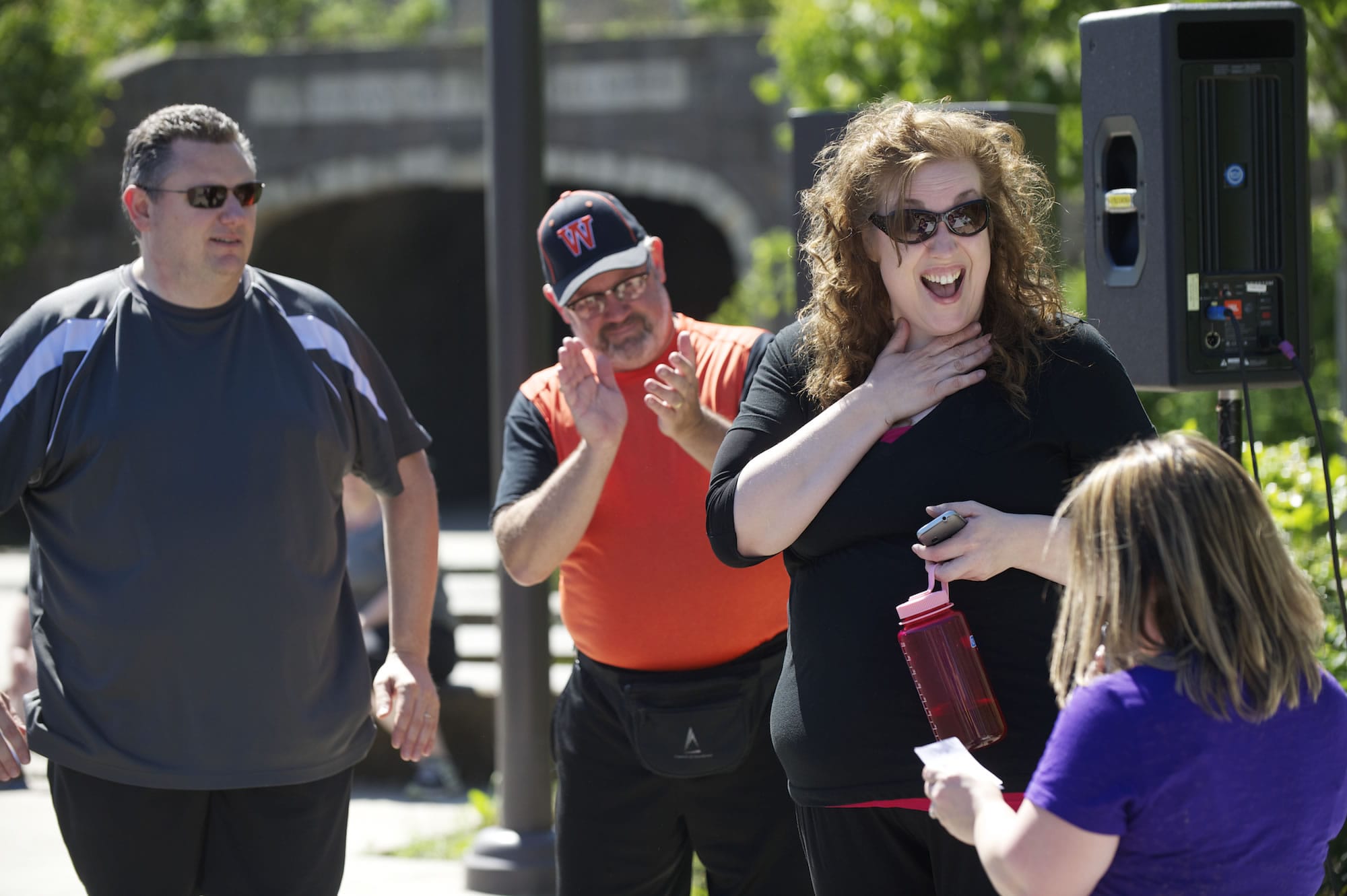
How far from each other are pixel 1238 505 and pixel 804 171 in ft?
8.02

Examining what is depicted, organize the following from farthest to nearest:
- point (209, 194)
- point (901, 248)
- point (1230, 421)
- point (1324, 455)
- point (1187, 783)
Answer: point (1230, 421)
point (1324, 455)
point (209, 194)
point (901, 248)
point (1187, 783)

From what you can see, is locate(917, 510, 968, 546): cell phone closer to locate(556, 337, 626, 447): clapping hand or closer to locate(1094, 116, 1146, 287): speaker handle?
locate(556, 337, 626, 447): clapping hand

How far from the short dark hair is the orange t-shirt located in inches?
34.7

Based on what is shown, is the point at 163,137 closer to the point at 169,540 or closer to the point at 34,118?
the point at 169,540


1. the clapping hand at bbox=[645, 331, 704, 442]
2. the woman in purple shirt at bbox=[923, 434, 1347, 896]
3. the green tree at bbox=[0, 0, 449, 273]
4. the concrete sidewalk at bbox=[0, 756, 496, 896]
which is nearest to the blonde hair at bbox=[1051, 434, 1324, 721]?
the woman in purple shirt at bbox=[923, 434, 1347, 896]

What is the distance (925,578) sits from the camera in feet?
7.25

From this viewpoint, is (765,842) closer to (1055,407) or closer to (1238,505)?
(1055,407)

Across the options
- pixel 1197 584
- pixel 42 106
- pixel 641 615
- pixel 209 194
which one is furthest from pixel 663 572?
pixel 42 106

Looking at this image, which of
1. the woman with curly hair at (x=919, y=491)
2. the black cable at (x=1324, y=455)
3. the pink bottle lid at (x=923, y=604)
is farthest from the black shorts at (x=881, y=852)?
the black cable at (x=1324, y=455)

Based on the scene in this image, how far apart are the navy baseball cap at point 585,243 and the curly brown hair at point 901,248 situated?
2.12 feet

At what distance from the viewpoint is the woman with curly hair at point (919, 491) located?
7.14ft

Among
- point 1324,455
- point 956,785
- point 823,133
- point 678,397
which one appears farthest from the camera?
point 823,133

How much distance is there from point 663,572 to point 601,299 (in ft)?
1.88

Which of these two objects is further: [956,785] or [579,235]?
Result: [579,235]
